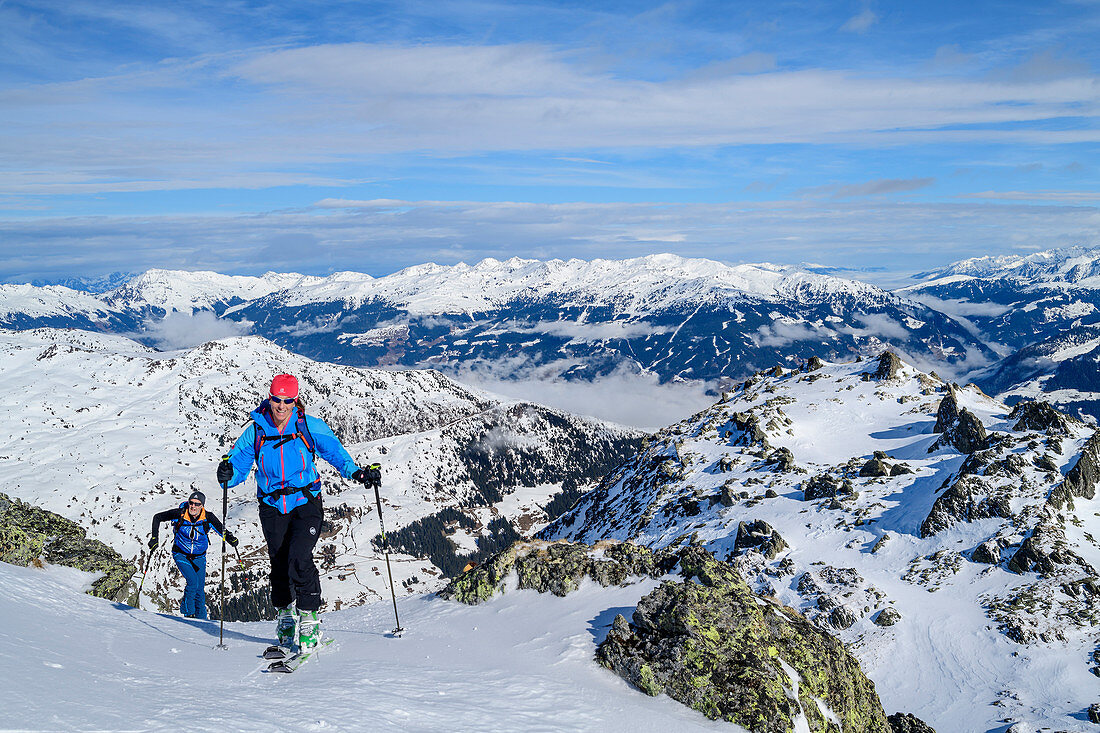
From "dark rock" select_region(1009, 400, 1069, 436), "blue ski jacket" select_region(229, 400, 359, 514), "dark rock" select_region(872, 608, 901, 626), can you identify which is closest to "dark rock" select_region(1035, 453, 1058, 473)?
"dark rock" select_region(1009, 400, 1069, 436)

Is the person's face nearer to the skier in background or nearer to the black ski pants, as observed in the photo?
the black ski pants

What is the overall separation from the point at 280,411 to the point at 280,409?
0.16ft

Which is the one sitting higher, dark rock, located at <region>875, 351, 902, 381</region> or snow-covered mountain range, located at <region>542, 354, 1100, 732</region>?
dark rock, located at <region>875, 351, 902, 381</region>

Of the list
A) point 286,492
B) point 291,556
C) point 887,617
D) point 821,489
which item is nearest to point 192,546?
point 291,556

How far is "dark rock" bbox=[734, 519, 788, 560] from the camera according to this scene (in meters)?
57.5

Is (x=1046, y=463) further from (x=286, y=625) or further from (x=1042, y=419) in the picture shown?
(x=286, y=625)

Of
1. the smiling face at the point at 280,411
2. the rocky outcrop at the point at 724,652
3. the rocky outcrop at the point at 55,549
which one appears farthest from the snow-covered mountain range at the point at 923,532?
the rocky outcrop at the point at 55,549

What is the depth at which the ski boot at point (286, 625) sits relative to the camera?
14000mm

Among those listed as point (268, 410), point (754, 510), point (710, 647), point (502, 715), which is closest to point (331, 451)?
point (268, 410)

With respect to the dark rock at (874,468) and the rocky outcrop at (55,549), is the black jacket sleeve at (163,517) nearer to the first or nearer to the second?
the rocky outcrop at (55,549)

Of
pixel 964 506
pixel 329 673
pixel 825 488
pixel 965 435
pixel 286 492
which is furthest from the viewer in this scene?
pixel 965 435

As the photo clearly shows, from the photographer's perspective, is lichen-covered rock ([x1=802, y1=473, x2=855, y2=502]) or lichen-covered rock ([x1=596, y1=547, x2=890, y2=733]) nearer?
lichen-covered rock ([x1=596, y1=547, x2=890, y2=733])

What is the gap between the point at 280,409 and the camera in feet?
45.8

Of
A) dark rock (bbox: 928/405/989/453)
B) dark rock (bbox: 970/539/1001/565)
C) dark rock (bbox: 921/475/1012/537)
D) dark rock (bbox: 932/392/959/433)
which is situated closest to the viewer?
dark rock (bbox: 970/539/1001/565)
